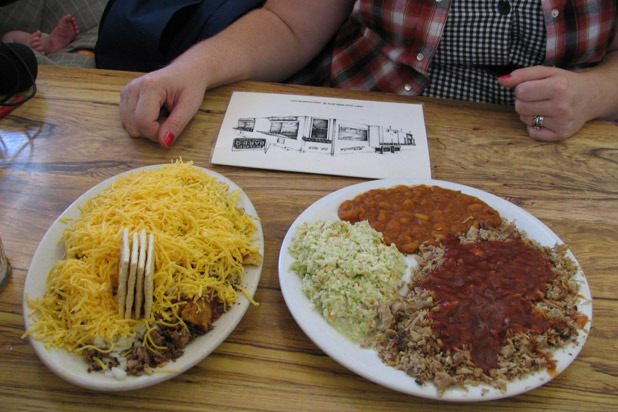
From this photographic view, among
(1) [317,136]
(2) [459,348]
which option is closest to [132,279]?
(2) [459,348]

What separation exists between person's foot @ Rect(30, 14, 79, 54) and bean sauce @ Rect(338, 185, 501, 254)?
2440 millimetres

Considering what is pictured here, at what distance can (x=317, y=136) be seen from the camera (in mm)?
1607

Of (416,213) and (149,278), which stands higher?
(149,278)

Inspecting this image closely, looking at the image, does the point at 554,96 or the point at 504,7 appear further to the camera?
the point at 504,7

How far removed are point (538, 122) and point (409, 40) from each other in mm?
602

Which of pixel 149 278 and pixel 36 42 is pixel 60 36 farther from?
pixel 149 278

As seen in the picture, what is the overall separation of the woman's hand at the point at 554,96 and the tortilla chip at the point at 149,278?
130 cm

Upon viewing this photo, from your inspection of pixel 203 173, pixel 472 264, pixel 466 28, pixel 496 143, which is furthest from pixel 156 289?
pixel 466 28

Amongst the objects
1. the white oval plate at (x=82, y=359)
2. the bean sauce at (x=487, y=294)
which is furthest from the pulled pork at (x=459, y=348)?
the white oval plate at (x=82, y=359)

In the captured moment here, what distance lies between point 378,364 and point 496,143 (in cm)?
107

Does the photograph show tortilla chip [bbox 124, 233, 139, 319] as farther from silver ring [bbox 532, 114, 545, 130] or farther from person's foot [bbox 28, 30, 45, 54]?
person's foot [bbox 28, 30, 45, 54]

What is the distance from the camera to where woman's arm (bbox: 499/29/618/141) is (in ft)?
→ 4.93

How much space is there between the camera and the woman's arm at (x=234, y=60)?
155 cm

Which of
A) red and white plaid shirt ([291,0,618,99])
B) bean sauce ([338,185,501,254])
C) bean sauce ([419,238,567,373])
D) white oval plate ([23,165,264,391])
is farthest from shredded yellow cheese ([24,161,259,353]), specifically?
red and white plaid shirt ([291,0,618,99])
